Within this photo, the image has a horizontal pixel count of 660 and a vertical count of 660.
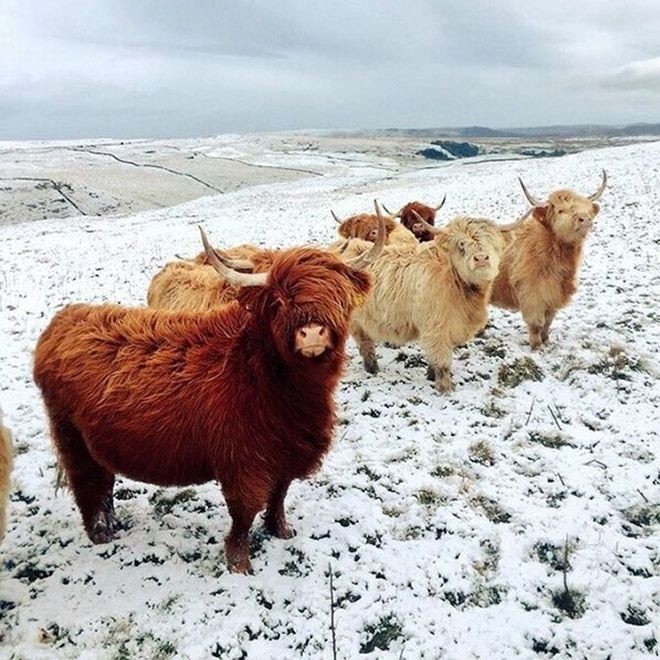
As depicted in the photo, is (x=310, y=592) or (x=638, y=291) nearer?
(x=310, y=592)

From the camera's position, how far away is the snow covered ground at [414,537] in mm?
3172

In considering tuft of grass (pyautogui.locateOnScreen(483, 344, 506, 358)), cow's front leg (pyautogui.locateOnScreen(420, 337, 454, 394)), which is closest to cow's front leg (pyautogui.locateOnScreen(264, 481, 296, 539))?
cow's front leg (pyautogui.locateOnScreen(420, 337, 454, 394))

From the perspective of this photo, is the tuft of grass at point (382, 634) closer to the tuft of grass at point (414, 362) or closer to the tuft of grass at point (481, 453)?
the tuft of grass at point (481, 453)

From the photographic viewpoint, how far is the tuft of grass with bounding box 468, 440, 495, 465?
15.5 ft

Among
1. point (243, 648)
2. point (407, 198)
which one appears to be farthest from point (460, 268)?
point (407, 198)

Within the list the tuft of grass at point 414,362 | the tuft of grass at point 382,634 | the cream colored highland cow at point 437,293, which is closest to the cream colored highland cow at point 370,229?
the cream colored highland cow at point 437,293

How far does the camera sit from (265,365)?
3.29m

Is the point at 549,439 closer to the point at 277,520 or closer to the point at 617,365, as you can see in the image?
the point at 617,365

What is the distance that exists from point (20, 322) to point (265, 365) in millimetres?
6747

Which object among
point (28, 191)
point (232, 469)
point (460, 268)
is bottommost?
point (28, 191)

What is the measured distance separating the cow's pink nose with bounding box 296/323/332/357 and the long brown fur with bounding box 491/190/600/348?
4.41 metres

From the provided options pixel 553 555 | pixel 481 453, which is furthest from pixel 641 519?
pixel 481 453

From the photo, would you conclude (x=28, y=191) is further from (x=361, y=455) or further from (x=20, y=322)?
(x=361, y=455)

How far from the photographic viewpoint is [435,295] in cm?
604
